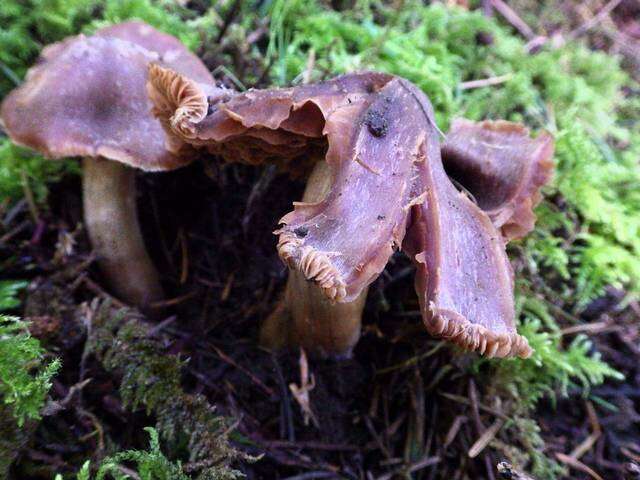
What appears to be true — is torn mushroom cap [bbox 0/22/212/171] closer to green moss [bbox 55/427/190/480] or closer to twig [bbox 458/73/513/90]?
green moss [bbox 55/427/190/480]

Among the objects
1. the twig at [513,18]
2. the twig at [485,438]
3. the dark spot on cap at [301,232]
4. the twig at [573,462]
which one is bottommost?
the twig at [573,462]

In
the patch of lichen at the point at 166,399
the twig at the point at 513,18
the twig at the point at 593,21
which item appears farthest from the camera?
the twig at the point at 593,21

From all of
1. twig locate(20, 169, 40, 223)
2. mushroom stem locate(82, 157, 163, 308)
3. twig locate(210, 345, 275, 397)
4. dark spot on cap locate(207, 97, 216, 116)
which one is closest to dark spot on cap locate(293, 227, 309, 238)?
dark spot on cap locate(207, 97, 216, 116)

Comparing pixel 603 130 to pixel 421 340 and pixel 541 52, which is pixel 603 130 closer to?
pixel 541 52

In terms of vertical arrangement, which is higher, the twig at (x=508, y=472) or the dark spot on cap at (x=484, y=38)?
the dark spot on cap at (x=484, y=38)

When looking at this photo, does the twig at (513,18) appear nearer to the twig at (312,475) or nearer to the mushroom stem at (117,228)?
the mushroom stem at (117,228)

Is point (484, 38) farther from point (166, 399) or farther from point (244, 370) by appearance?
point (166, 399)

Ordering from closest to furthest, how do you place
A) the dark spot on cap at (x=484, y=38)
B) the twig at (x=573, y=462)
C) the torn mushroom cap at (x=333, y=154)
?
the torn mushroom cap at (x=333, y=154), the twig at (x=573, y=462), the dark spot on cap at (x=484, y=38)

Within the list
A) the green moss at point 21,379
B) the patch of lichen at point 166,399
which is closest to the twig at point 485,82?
the patch of lichen at point 166,399

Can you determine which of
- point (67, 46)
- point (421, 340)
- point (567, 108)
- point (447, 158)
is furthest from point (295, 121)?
point (567, 108)
